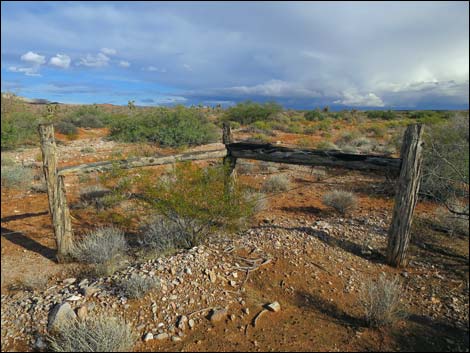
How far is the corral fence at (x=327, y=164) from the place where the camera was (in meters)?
4.25

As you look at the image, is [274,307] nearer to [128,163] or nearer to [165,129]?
[128,163]

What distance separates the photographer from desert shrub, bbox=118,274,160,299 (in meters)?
3.49

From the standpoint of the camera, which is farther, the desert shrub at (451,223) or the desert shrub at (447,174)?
the desert shrub at (447,174)

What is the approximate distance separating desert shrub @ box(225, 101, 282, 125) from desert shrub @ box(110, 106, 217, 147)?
365 inches

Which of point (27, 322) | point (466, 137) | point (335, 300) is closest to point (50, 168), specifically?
point (27, 322)

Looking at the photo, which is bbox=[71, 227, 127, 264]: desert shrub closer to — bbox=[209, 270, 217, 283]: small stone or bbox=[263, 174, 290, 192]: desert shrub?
bbox=[209, 270, 217, 283]: small stone

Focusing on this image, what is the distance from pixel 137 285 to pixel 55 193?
2258mm

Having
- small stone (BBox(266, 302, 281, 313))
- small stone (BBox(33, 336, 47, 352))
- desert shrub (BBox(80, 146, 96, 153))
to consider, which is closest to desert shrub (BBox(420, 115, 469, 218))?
small stone (BBox(266, 302, 281, 313))

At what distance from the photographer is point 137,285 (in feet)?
11.5

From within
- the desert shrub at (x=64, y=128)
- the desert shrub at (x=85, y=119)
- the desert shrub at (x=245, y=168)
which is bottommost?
the desert shrub at (x=245, y=168)

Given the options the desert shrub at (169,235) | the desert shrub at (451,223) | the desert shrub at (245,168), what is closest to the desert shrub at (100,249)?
the desert shrub at (169,235)

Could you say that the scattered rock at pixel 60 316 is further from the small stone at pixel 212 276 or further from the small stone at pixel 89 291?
the small stone at pixel 212 276

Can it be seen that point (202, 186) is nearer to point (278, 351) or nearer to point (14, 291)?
point (278, 351)

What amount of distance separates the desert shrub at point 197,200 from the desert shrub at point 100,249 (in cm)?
89
